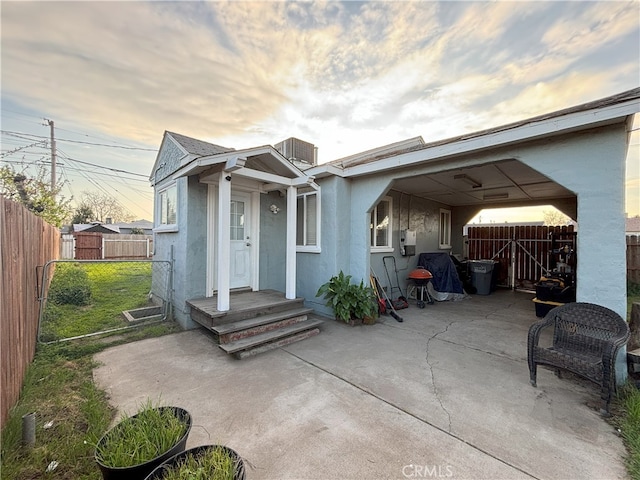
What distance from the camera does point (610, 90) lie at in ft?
16.0

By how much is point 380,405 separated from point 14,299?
11.7 feet

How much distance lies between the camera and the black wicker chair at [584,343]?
2.46 metres

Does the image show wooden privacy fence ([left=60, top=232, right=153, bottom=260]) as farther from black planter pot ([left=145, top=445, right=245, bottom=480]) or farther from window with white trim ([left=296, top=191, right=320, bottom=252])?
black planter pot ([left=145, top=445, right=245, bottom=480])

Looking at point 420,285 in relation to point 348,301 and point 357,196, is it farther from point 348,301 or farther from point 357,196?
point 357,196

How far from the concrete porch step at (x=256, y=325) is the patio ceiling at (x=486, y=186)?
342 centimetres

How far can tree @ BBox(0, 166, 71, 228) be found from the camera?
9.89 m

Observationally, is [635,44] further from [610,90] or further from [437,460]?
[437,460]

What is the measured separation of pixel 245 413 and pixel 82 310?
545 centimetres

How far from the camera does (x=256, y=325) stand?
13.5 feet

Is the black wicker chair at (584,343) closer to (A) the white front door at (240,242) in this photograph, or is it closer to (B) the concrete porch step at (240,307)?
(B) the concrete porch step at (240,307)

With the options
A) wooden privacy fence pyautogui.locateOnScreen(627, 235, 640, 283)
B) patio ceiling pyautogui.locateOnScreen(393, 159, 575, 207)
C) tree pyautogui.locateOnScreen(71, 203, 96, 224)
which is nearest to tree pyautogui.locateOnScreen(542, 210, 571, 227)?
wooden privacy fence pyautogui.locateOnScreen(627, 235, 640, 283)

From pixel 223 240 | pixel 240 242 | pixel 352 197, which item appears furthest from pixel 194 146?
pixel 352 197

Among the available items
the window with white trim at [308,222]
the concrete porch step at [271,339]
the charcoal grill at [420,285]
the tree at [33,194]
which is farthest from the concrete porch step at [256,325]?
the tree at [33,194]

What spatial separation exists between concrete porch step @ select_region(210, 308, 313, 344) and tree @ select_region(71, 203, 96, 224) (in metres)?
28.7
